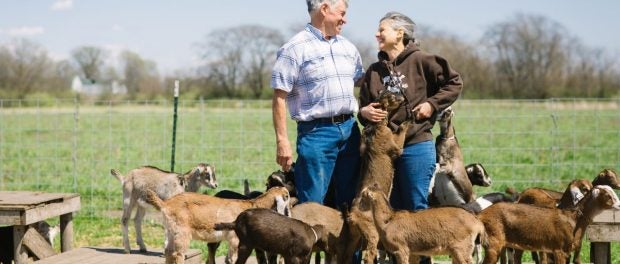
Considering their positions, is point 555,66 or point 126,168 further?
point 555,66

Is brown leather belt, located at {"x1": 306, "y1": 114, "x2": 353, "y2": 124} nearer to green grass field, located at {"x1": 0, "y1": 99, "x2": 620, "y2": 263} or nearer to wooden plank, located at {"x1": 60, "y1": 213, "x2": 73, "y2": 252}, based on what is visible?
wooden plank, located at {"x1": 60, "y1": 213, "x2": 73, "y2": 252}

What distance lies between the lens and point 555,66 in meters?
62.1

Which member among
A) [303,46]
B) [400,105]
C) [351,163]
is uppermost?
[303,46]

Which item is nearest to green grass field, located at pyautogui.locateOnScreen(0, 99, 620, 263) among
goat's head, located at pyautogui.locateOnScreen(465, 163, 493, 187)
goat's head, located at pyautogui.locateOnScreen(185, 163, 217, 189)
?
goat's head, located at pyautogui.locateOnScreen(185, 163, 217, 189)

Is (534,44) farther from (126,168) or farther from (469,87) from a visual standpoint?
(126,168)

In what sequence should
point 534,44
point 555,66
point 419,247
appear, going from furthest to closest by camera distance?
point 534,44 → point 555,66 → point 419,247

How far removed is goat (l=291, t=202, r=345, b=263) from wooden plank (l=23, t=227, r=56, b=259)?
9.32 feet

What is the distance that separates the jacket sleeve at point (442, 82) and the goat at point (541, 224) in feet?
2.73

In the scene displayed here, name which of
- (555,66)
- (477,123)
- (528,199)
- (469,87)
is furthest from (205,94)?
(528,199)

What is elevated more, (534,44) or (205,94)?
(534,44)

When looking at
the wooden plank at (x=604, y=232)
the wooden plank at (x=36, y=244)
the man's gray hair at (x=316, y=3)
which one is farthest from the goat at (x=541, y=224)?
the wooden plank at (x=36, y=244)

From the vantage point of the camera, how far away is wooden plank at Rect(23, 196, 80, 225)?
743 centimetres

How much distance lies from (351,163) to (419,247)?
1140 mm

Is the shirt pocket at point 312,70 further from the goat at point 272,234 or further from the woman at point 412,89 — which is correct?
the goat at point 272,234
